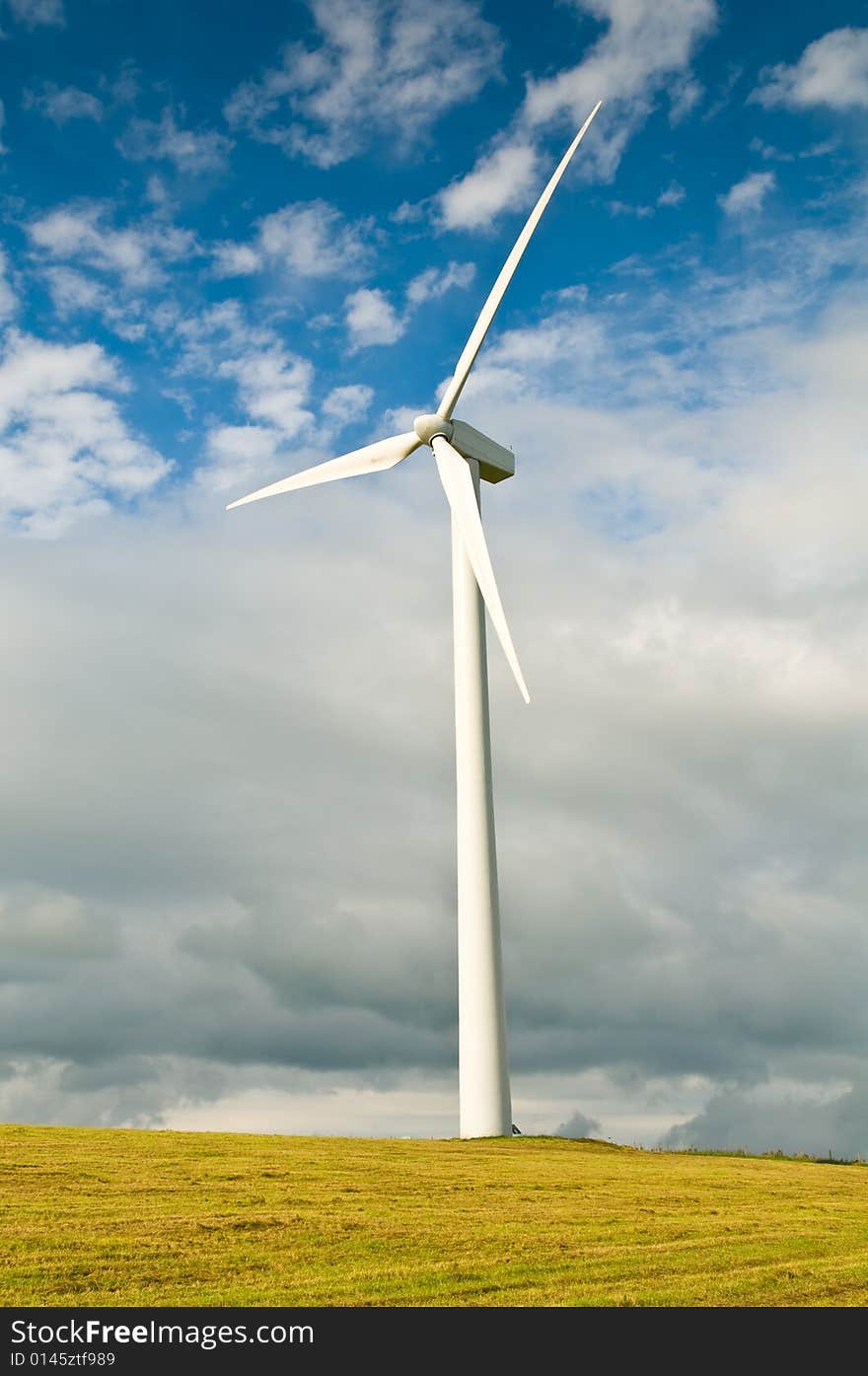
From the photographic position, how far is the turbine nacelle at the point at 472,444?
5900 centimetres

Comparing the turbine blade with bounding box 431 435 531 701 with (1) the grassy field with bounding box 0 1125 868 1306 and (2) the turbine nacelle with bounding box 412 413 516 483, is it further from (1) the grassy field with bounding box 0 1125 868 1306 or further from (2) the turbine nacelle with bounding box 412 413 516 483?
(1) the grassy field with bounding box 0 1125 868 1306

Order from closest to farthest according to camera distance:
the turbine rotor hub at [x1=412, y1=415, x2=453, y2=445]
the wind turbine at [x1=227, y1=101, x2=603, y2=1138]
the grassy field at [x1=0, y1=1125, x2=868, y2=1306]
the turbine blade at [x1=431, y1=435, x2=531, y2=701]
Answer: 1. the grassy field at [x1=0, y1=1125, x2=868, y2=1306]
2. the turbine blade at [x1=431, y1=435, x2=531, y2=701]
3. the wind turbine at [x1=227, y1=101, x2=603, y2=1138]
4. the turbine rotor hub at [x1=412, y1=415, x2=453, y2=445]

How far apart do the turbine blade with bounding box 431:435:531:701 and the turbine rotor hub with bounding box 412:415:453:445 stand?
0.29m

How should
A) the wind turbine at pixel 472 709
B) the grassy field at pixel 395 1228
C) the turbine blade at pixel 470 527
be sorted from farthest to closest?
the wind turbine at pixel 472 709, the turbine blade at pixel 470 527, the grassy field at pixel 395 1228

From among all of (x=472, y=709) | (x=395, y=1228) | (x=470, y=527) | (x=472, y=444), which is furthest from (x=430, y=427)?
(x=395, y=1228)

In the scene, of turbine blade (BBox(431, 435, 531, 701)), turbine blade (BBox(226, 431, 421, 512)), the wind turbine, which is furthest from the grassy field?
turbine blade (BBox(226, 431, 421, 512))

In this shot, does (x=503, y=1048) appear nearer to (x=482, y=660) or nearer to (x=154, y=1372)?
(x=482, y=660)

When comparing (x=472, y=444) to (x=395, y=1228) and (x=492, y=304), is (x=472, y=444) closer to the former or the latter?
(x=492, y=304)

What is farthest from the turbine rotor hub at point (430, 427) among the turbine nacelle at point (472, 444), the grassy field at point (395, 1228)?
the grassy field at point (395, 1228)

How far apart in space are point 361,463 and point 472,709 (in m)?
13.9

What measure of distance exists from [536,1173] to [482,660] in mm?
24009

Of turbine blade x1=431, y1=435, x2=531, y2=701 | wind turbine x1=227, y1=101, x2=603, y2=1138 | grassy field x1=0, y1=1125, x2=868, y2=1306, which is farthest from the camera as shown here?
wind turbine x1=227, y1=101, x2=603, y2=1138

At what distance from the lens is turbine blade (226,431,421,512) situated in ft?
196

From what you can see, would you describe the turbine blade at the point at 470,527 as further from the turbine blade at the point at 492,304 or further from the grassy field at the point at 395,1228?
the grassy field at the point at 395,1228
